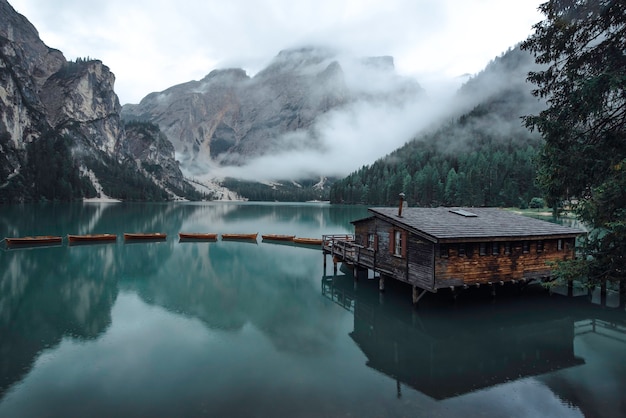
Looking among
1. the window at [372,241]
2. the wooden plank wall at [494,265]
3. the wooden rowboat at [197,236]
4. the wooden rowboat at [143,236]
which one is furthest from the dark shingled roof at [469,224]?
the wooden rowboat at [143,236]

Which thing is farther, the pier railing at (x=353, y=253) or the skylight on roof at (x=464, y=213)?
the pier railing at (x=353, y=253)

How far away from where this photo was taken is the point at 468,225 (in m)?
25.2

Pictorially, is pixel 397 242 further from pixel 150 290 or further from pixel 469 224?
pixel 150 290

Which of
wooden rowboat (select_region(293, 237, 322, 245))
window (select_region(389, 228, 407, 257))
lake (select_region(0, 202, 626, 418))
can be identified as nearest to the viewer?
lake (select_region(0, 202, 626, 418))

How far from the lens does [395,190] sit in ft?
555

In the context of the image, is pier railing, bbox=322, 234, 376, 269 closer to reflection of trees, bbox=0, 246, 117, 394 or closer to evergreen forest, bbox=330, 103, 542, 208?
reflection of trees, bbox=0, 246, 117, 394

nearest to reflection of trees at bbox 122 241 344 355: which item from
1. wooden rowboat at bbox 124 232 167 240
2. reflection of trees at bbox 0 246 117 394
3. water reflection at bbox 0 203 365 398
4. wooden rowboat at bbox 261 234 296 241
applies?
water reflection at bbox 0 203 365 398

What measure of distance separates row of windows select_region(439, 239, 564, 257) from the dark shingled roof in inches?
28.4

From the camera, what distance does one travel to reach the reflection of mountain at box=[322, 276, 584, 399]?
52.1ft

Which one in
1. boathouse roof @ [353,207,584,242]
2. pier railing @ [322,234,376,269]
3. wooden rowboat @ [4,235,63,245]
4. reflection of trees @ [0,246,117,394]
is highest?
boathouse roof @ [353,207,584,242]

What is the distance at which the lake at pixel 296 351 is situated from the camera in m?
13.4

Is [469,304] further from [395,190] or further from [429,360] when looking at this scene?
[395,190]

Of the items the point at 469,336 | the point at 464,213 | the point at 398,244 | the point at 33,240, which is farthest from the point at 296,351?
the point at 33,240

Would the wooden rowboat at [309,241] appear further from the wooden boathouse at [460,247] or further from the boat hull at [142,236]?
the wooden boathouse at [460,247]
